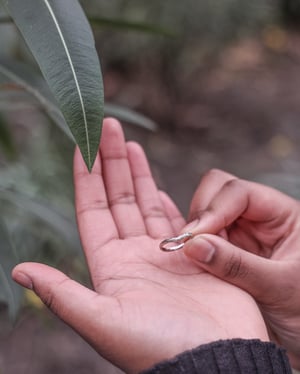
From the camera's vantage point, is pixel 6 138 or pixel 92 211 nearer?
pixel 92 211

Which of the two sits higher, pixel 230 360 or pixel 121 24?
pixel 121 24

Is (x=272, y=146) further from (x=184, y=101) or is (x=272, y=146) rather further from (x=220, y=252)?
(x=220, y=252)

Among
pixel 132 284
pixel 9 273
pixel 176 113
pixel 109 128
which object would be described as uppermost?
pixel 109 128

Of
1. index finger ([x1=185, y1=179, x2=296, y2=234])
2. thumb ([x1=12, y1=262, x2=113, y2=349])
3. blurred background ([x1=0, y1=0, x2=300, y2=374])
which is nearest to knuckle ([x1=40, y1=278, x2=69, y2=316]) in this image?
thumb ([x1=12, y1=262, x2=113, y2=349])

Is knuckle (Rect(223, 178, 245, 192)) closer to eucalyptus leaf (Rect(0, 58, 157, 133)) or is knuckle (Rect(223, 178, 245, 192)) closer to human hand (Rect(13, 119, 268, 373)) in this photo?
human hand (Rect(13, 119, 268, 373))

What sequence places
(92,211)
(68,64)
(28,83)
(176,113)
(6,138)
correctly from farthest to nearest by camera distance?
(176,113) → (6,138) → (28,83) → (92,211) → (68,64)

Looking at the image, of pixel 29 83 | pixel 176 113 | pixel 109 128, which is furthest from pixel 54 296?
pixel 176 113

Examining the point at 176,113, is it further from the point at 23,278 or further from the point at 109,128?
the point at 23,278

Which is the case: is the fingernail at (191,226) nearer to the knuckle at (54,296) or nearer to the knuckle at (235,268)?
the knuckle at (235,268)
